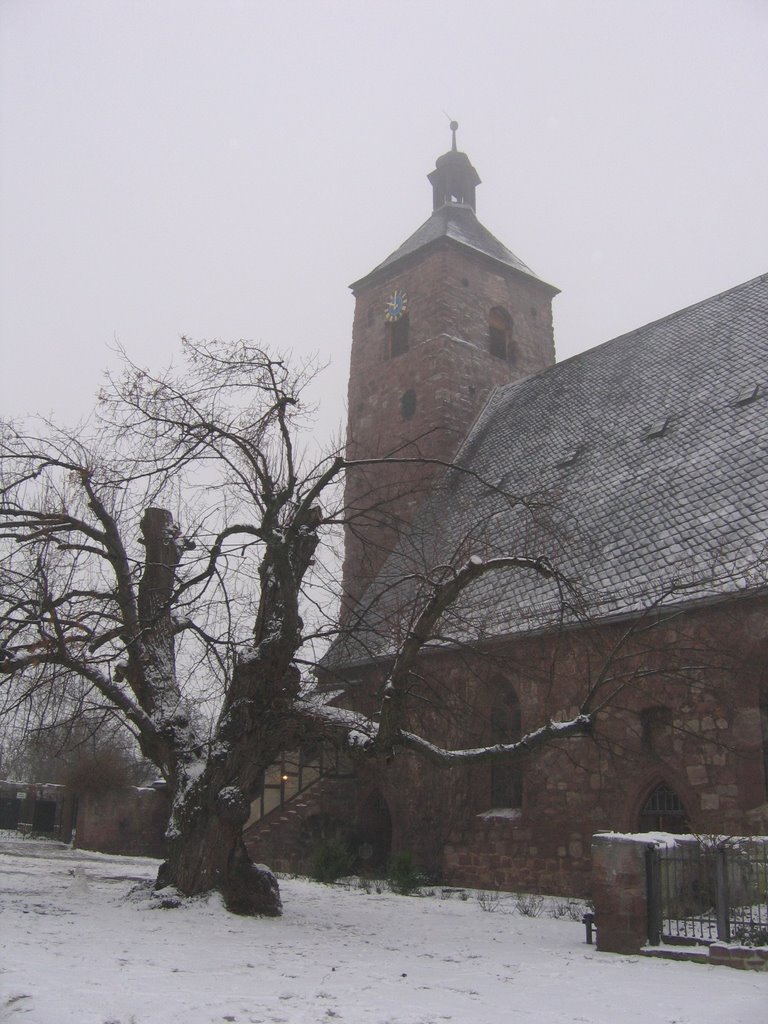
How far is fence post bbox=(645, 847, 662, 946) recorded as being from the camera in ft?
28.6

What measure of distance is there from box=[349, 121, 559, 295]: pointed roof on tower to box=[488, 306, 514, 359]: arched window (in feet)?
4.83

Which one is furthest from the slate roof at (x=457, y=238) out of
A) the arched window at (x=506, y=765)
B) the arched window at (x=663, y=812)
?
the arched window at (x=663, y=812)

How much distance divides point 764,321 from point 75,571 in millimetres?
13444

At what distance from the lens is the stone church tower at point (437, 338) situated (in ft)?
79.9

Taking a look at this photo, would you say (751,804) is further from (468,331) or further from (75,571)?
(468,331)

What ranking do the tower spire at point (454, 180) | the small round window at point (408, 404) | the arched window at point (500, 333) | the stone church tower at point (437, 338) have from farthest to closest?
1. the tower spire at point (454, 180)
2. the arched window at point (500, 333)
3. the small round window at point (408, 404)
4. the stone church tower at point (437, 338)

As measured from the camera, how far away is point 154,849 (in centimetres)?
2247

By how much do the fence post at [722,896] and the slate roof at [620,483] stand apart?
2.87m

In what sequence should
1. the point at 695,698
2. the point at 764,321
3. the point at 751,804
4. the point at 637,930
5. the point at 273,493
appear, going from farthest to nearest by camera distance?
1. the point at 764,321
2. the point at 695,698
3. the point at 751,804
4. the point at 273,493
5. the point at 637,930

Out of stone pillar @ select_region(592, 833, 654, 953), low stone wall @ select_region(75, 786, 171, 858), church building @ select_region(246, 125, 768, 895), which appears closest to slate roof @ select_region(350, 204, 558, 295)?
church building @ select_region(246, 125, 768, 895)

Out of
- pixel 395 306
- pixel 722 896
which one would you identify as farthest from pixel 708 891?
pixel 395 306

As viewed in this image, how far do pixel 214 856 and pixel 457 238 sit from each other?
20.4m

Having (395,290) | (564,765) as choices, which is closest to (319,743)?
(564,765)

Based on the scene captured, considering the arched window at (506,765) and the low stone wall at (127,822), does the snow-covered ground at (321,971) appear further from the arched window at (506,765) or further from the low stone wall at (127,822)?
the low stone wall at (127,822)
